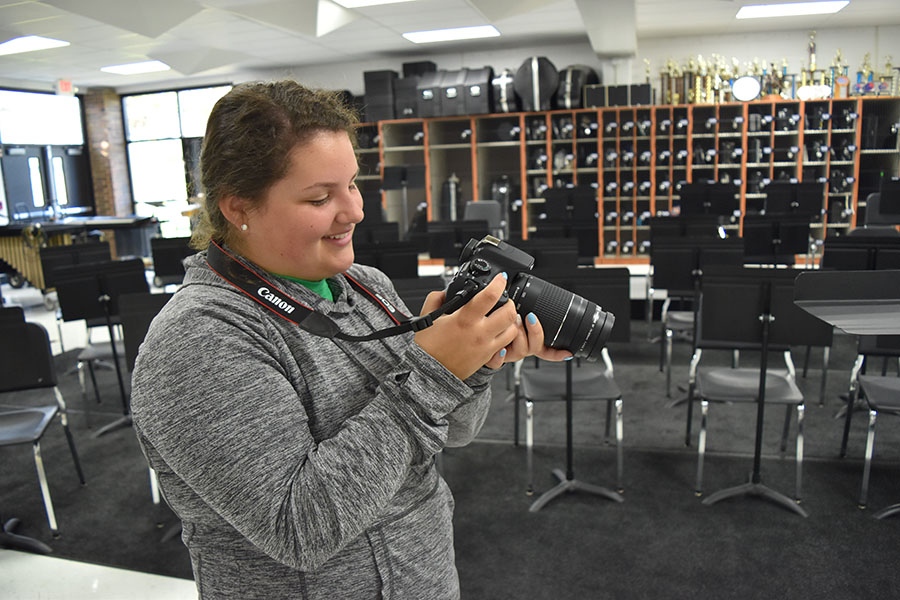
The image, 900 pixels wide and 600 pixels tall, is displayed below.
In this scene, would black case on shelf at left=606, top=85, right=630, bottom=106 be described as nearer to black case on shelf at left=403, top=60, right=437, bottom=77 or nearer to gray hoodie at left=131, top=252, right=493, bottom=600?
black case on shelf at left=403, top=60, right=437, bottom=77

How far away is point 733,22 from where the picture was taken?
8.42 m

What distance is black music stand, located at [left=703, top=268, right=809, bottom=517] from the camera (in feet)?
10.2

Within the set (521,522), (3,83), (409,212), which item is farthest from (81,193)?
(521,522)

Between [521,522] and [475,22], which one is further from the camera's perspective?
[475,22]

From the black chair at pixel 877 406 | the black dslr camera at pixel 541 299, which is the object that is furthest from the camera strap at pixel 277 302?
the black chair at pixel 877 406

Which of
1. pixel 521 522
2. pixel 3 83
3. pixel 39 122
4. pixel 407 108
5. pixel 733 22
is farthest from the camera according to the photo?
pixel 39 122

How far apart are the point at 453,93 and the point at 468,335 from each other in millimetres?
9047

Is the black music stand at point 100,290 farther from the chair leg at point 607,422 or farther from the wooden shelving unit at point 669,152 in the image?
the wooden shelving unit at point 669,152

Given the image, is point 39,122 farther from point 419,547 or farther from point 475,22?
point 419,547

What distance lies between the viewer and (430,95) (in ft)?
31.1

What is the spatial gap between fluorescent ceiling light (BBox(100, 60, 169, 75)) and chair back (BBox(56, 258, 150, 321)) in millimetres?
6292

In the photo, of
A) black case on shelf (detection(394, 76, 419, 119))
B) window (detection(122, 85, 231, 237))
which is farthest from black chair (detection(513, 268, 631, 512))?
window (detection(122, 85, 231, 237))

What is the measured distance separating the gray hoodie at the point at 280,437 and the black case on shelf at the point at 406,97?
929 cm

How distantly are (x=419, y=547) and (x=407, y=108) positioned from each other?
9.41 m
